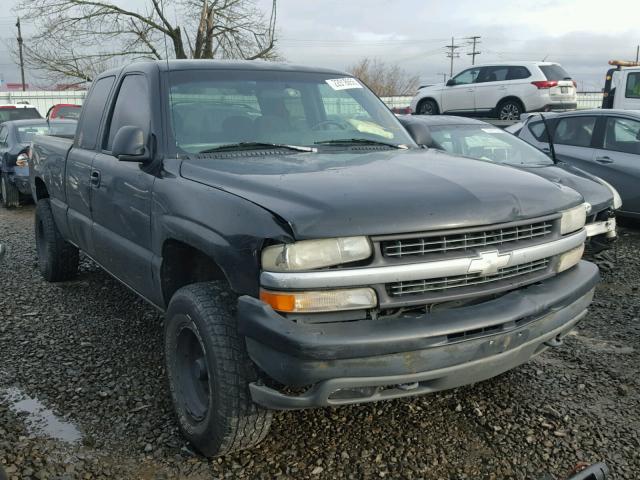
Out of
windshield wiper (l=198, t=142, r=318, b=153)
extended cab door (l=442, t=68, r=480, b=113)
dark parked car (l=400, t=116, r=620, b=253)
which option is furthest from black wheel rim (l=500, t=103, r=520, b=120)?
windshield wiper (l=198, t=142, r=318, b=153)

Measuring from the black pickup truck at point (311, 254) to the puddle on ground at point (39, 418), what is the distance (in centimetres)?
58

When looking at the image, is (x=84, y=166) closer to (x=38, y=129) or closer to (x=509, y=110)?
(x=38, y=129)

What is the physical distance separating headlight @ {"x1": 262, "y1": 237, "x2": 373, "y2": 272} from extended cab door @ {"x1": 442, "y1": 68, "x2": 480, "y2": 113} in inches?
576

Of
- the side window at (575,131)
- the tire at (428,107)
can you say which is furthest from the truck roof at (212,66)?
the tire at (428,107)

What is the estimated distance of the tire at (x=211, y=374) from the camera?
2516mm

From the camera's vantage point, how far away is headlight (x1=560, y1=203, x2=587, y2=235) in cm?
293

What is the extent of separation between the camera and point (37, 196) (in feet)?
18.9

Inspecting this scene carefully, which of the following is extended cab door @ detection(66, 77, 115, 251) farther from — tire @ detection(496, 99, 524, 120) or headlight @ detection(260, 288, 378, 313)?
→ tire @ detection(496, 99, 524, 120)

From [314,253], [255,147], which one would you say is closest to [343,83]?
[255,147]

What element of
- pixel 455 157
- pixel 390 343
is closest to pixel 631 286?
pixel 455 157

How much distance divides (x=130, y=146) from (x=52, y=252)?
2730 millimetres

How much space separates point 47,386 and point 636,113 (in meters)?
7.38

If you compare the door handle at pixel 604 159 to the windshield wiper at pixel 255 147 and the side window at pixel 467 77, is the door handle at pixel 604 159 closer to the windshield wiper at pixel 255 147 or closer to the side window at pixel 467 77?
the windshield wiper at pixel 255 147

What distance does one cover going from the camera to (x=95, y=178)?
4.00 m
